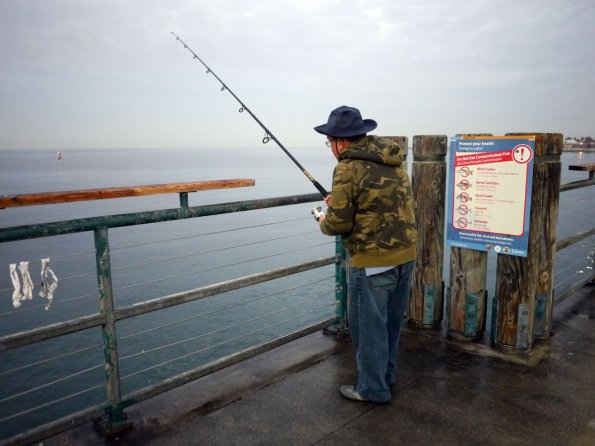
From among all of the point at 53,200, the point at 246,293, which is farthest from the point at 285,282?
the point at 53,200

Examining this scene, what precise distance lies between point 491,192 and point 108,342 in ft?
10.3

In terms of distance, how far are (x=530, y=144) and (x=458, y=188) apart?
690 mm

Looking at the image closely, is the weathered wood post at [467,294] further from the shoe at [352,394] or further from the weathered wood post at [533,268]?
the shoe at [352,394]

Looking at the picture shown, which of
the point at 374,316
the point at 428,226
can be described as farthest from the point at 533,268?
the point at 374,316

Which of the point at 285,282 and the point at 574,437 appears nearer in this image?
the point at 574,437

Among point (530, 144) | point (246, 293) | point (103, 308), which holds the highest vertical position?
point (530, 144)

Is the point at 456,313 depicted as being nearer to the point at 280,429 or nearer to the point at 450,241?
the point at 450,241

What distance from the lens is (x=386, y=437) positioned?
2916 millimetres

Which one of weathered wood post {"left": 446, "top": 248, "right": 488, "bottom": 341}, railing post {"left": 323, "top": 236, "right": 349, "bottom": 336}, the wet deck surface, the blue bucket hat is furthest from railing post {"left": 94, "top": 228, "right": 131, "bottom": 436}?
weathered wood post {"left": 446, "top": 248, "right": 488, "bottom": 341}

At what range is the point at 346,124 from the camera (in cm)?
305

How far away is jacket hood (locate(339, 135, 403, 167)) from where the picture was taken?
2967mm

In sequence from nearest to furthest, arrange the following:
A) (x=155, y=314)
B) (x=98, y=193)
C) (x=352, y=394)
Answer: (x=98, y=193) → (x=352, y=394) → (x=155, y=314)

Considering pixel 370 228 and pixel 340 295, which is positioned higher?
pixel 370 228

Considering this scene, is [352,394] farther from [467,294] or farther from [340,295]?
[467,294]
